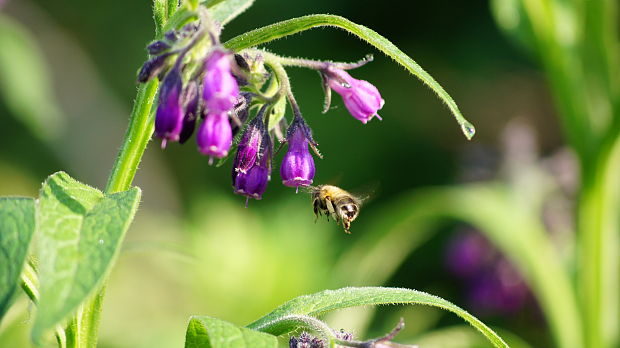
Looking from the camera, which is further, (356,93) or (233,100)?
(356,93)

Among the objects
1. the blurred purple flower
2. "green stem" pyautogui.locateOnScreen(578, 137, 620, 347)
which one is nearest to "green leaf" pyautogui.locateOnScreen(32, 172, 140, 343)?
"green stem" pyautogui.locateOnScreen(578, 137, 620, 347)

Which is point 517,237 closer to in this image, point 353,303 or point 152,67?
point 353,303

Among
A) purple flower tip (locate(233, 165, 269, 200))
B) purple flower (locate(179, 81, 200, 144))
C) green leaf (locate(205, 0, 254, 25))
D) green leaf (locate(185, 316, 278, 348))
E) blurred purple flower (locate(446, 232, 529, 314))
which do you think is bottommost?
blurred purple flower (locate(446, 232, 529, 314))

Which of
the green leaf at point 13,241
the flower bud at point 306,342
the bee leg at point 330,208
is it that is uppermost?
the bee leg at point 330,208

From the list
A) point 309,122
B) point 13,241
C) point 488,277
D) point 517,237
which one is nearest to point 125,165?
point 13,241

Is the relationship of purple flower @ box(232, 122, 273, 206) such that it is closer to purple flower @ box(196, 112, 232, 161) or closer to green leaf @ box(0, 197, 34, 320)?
purple flower @ box(196, 112, 232, 161)

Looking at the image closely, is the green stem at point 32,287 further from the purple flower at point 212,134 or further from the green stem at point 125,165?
the purple flower at point 212,134

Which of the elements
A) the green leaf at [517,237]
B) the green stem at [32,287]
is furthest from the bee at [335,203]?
the green leaf at [517,237]
